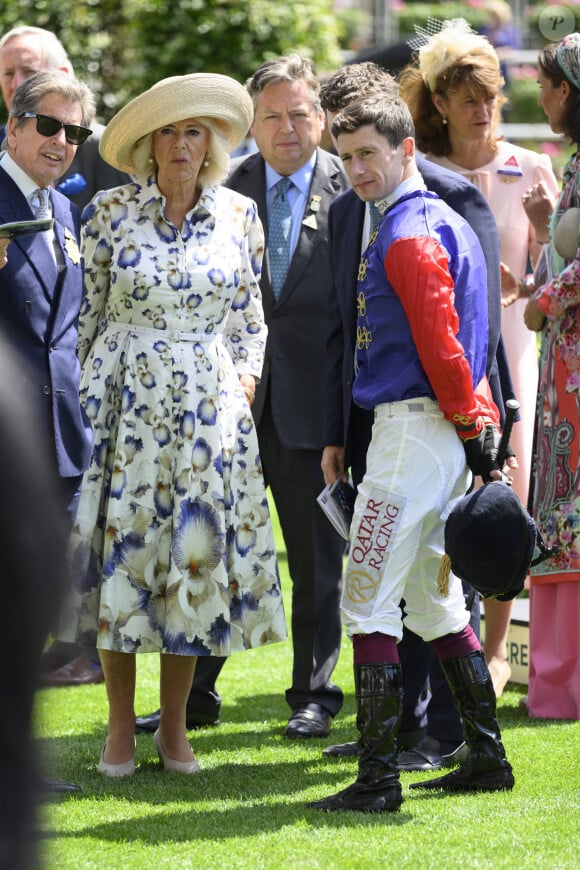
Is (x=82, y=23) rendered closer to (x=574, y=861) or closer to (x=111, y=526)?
(x=111, y=526)

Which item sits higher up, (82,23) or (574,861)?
(82,23)

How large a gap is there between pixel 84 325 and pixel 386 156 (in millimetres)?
1207

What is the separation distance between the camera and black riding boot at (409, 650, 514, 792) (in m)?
4.13

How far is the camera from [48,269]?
14.3 ft

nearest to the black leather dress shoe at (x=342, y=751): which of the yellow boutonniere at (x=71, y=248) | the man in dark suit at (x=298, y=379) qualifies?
the man in dark suit at (x=298, y=379)

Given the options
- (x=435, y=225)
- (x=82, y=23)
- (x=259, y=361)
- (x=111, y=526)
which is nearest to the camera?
(x=435, y=225)

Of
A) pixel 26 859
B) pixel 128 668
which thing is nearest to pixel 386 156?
pixel 128 668

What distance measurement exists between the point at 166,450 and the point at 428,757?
1361 mm

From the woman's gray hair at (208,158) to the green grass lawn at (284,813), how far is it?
1791mm

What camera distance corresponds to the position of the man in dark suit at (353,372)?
4.59 meters

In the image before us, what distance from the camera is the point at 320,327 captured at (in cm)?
539

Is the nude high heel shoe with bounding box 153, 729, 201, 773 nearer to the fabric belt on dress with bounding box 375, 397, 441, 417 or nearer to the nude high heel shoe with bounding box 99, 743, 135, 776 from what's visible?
the nude high heel shoe with bounding box 99, 743, 135, 776

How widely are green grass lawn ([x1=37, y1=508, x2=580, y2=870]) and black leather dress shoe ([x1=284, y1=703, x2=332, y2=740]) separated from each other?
0.17 ft

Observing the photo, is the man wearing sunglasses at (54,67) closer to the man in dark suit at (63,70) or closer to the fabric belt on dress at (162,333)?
the man in dark suit at (63,70)
